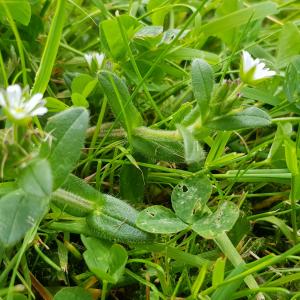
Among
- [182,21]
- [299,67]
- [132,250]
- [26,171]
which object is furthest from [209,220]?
[182,21]

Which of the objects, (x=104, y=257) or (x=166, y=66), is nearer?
(x=104, y=257)

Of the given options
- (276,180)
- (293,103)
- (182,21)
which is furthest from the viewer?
(182,21)

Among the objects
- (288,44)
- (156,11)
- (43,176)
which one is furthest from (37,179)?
(288,44)

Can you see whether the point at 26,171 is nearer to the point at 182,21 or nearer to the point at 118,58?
the point at 118,58

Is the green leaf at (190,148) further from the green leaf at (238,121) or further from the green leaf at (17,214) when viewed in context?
the green leaf at (17,214)

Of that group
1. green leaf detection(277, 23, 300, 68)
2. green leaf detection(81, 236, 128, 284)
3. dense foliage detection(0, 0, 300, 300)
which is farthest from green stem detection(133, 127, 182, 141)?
green leaf detection(277, 23, 300, 68)

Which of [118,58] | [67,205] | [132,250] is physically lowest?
[132,250]

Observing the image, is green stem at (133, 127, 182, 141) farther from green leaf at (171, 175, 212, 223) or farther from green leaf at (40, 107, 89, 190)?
green leaf at (40, 107, 89, 190)
